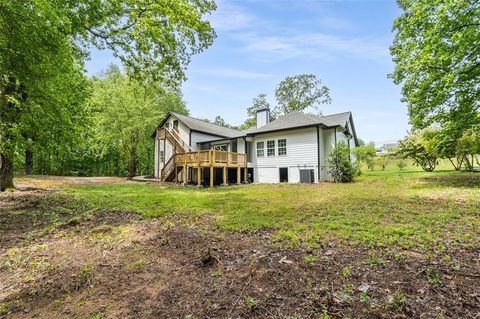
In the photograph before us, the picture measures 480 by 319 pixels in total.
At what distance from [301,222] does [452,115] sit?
9179mm

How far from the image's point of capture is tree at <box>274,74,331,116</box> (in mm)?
34906

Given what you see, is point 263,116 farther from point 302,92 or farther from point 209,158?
point 302,92

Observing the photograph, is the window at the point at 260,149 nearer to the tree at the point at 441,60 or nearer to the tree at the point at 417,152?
the tree at the point at 441,60

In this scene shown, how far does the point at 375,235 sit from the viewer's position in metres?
4.20

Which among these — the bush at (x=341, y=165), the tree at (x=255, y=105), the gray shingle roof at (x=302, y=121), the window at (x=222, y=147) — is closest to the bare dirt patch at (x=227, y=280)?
the bush at (x=341, y=165)

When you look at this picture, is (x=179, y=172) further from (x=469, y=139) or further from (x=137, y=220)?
(x=469, y=139)

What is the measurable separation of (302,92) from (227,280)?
35.5 m

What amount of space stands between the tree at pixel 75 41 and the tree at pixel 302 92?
2735 centimetres

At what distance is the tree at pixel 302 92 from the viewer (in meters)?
34.9

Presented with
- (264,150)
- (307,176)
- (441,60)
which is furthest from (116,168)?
(441,60)

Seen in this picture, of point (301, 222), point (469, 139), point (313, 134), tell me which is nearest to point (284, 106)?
point (313, 134)

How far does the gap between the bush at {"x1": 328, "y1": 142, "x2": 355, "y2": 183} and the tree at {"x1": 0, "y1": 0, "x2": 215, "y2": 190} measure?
9361 millimetres

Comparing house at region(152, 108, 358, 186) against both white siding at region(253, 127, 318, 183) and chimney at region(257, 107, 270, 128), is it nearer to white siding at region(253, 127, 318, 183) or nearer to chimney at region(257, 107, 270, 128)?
white siding at region(253, 127, 318, 183)

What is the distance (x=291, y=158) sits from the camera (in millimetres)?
16406
